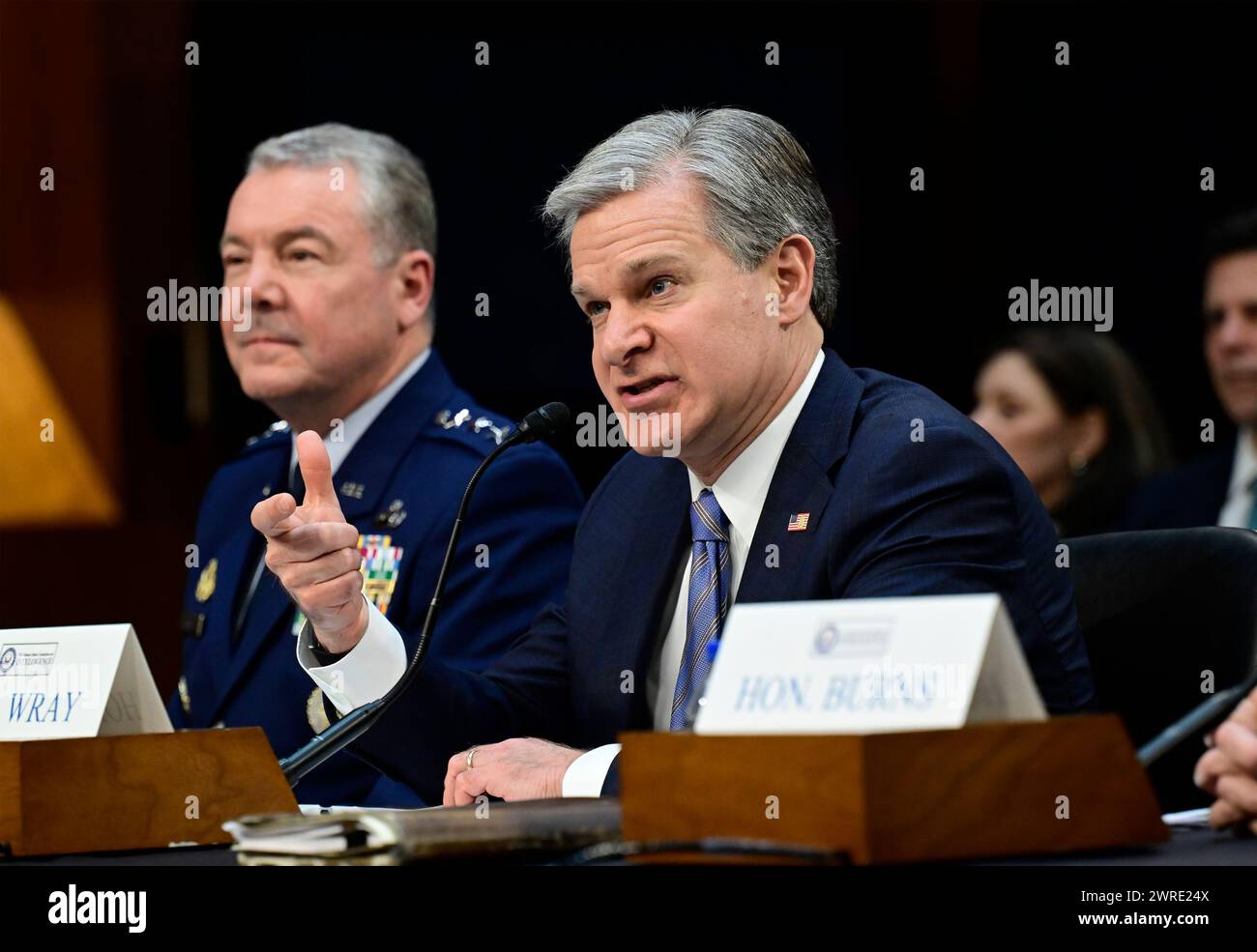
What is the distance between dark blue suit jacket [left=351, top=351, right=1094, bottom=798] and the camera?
2.00m

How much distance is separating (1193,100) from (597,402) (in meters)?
1.72

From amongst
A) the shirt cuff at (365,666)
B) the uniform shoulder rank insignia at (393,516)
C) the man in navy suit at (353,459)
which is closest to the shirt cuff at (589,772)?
the shirt cuff at (365,666)

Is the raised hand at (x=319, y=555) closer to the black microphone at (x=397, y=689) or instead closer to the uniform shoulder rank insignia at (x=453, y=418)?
the black microphone at (x=397, y=689)

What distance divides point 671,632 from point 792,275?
18.7 inches

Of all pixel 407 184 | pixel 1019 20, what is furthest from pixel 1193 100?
pixel 407 184

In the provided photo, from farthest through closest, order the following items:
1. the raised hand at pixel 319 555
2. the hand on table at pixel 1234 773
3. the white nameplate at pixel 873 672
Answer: the raised hand at pixel 319 555 → the hand on table at pixel 1234 773 → the white nameplate at pixel 873 672

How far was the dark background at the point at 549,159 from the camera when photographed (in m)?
4.56

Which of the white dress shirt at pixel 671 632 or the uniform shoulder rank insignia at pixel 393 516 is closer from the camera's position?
the white dress shirt at pixel 671 632

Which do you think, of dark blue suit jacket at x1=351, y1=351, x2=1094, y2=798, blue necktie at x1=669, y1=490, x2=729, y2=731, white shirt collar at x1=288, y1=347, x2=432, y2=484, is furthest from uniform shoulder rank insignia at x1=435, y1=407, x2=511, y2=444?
blue necktie at x1=669, y1=490, x2=729, y2=731

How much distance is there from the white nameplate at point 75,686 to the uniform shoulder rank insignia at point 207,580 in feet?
4.00

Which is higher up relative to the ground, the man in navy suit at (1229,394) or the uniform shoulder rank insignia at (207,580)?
the man in navy suit at (1229,394)

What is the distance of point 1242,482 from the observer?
13.8 ft

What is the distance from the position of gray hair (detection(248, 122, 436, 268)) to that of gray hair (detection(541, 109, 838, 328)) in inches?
35.2
